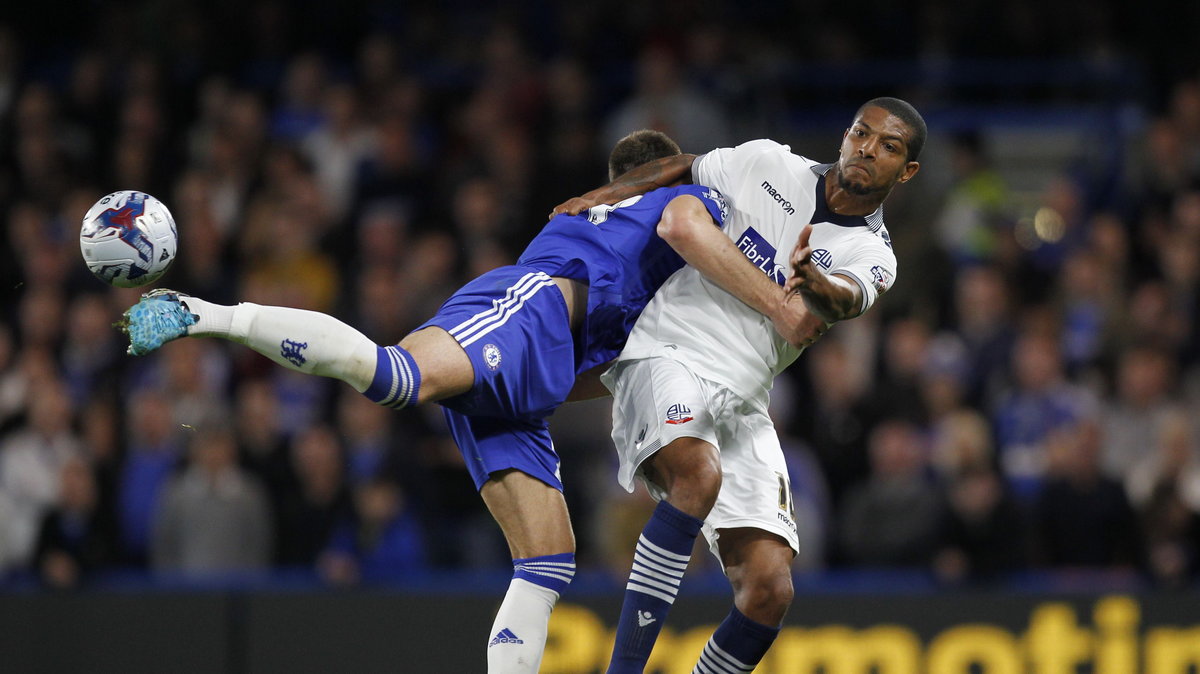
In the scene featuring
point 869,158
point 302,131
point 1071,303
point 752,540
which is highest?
point 302,131

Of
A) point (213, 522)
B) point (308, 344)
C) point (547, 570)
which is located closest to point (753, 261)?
point (547, 570)

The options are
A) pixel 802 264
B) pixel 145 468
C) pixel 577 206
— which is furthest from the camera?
pixel 145 468

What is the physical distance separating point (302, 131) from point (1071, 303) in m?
5.90

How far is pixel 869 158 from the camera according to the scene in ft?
18.2

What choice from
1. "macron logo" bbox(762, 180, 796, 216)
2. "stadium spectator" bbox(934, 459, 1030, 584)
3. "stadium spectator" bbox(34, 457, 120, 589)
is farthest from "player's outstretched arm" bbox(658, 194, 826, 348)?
"stadium spectator" bbox(34, 457, 120, 589)

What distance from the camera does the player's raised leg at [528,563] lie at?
17.7 feet

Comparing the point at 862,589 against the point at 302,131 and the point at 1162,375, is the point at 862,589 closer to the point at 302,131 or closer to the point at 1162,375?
the point at 1162,375

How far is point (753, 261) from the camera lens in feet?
19.2

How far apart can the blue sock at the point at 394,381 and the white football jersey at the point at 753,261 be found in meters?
1.06

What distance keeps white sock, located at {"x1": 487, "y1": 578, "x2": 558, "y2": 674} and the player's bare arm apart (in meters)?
1.36

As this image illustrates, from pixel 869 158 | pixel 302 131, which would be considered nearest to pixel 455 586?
pixel 869 158

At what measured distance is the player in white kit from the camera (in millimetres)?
5430

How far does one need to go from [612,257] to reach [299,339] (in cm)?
132

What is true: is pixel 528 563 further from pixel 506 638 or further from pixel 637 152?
pixel 637 152
